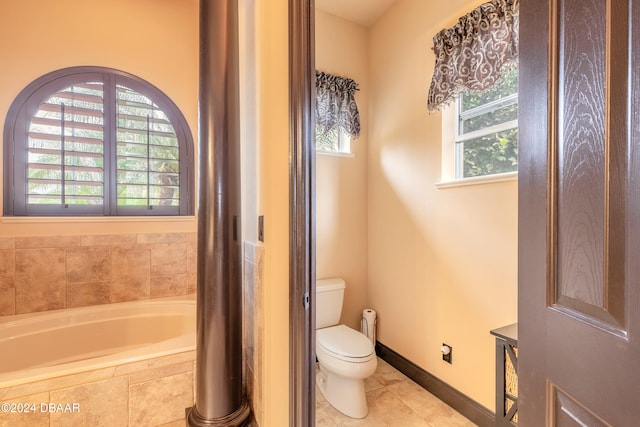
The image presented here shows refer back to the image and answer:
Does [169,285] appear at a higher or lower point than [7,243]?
lower

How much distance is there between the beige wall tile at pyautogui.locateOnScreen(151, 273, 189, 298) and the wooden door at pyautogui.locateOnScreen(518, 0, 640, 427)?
2366 millimetres

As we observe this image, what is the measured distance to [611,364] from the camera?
395 millimetres

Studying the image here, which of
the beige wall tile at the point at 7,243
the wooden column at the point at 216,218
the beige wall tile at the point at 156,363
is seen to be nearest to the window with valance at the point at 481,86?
the wooden column at the point at 216,218

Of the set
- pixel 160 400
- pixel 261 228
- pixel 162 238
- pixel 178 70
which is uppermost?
pixel 178 70

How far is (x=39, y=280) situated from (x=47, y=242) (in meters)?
0.26

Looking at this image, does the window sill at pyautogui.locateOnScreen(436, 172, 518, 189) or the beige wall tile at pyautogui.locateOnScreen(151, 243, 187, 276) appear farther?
the beige wall tile at pyautogui.locateOnScreen(151, 243, 187, 276)

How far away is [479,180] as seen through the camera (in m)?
1.62

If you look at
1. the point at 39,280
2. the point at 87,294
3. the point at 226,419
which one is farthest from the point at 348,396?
the point at 39,280

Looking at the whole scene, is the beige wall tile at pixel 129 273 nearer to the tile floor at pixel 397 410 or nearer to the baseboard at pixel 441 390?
the tile floor at pixel 397 410

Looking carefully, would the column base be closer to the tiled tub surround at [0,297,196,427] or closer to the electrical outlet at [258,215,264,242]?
the tiled tub surround at [0,297,196,427]

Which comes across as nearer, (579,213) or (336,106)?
(579,213)

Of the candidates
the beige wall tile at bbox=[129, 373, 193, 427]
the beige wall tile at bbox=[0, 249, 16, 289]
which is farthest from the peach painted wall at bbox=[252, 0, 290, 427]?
the beige wall tile at bbox=[0, 249, 16, 289]

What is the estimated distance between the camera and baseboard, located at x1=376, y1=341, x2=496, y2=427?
1.61 meters

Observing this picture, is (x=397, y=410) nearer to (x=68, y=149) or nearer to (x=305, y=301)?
(x=305, y=301)
